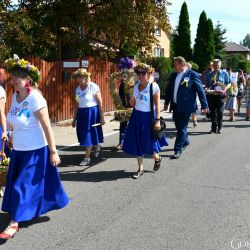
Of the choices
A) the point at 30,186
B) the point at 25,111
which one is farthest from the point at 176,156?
the point at 25,111

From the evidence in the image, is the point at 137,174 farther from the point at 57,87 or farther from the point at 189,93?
the point at 57,87

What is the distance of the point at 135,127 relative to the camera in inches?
284

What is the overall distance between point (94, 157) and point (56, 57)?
841 cm

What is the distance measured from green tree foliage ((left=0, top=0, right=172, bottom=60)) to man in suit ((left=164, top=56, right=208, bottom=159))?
20.3ft

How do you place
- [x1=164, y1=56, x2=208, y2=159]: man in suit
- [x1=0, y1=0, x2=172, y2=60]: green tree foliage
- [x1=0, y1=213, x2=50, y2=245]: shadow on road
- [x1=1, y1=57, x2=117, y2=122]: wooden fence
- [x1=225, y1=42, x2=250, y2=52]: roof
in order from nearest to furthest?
[x1=0, y1=213, x2=50, y2=245]: shadow on road, [x1=164, y1=56, x2=208, y2=159]: man in suit, [x1=1, y1=57, x2=117, y2=122]: wooden fence, [x1=0, y1=0, x2=172, y2=60]: green tree foliage, [x1=225, y1=42, x2=250, y2=52]: roof

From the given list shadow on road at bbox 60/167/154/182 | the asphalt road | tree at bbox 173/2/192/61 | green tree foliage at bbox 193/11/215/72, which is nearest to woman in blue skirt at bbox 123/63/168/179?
shadow on road at bbox 60/167/154/182

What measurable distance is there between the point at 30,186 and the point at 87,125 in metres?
3.53

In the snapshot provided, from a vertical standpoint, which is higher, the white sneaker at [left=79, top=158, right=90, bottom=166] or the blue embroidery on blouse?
the blue embroidery on blouse

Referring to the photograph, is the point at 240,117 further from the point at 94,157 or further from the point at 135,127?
the point at 135,127

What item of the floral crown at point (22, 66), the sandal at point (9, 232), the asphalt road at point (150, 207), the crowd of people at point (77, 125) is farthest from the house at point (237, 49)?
the sandal at point (9, 232)

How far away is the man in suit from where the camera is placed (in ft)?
28.2

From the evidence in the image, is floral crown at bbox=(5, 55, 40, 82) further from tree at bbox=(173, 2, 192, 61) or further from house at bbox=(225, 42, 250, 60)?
house at bbox=(225, 42, 250, 60)

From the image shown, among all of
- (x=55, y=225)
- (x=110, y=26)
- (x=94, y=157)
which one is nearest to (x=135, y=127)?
(x=94, y=157)

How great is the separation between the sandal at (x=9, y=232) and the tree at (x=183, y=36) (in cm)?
4454
